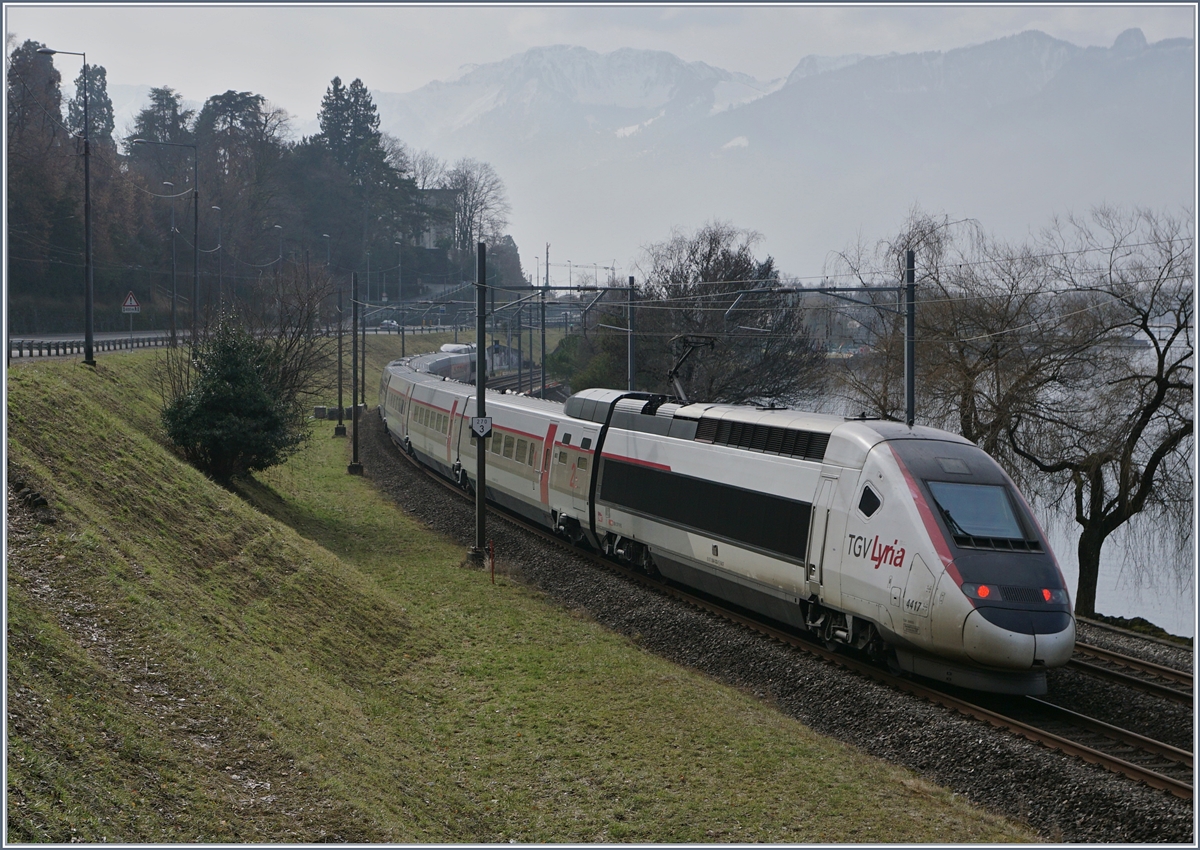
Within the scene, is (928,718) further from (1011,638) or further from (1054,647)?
(1054,647)

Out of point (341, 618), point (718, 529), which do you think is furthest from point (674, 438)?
point (341, 618)

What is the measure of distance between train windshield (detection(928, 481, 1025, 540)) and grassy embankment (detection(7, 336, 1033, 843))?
3178 mm

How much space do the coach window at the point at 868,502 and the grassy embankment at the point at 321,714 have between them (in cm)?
288

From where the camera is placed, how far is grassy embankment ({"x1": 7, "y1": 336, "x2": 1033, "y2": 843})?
27.3ft

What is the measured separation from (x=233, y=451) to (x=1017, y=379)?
20.5 meters

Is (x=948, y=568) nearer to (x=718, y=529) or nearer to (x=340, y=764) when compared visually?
(x=718, y=529)

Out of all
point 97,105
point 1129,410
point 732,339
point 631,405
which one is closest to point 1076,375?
point 1129,410

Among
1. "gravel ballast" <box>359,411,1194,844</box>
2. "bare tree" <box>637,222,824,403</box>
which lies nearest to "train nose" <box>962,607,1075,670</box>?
"gravel ballast" <box>359,411,1194,844</box>

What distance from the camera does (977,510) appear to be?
13258 mm

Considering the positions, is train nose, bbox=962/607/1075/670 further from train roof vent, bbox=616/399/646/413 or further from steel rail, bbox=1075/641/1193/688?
train roof vent, bbox=616/399/646/413

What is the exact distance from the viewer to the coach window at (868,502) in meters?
13.7

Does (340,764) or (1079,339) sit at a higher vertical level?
(1079,339)

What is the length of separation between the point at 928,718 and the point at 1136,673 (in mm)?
4822

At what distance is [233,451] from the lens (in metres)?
26.7
